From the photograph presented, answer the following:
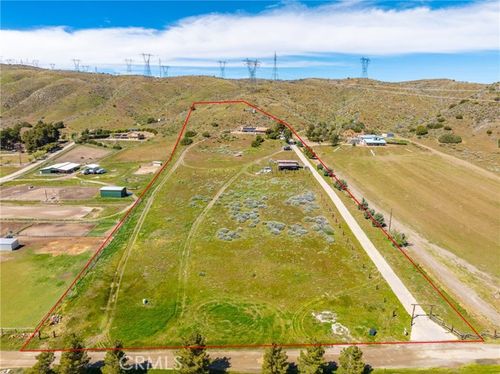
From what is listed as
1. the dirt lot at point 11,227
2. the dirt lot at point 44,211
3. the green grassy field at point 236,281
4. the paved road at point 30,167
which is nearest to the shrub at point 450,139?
the green grassy field at point 236,281

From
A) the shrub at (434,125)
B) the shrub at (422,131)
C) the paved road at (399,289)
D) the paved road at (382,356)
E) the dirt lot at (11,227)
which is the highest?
Result: the shrub at (434,125)

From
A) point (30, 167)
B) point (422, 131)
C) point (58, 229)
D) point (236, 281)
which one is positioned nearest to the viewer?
point (236, 281)

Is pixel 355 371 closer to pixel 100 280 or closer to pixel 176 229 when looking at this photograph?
pixel 100 280

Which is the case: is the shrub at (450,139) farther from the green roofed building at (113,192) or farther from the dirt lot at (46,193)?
the dirt lot at (46,193)

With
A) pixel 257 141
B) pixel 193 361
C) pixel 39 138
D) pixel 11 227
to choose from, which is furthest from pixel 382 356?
pixel 39 138

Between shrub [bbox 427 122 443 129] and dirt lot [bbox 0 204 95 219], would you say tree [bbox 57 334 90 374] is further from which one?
shrub [bbox 427 122 443 129]

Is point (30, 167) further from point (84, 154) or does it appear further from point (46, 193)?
point (46, 193)
